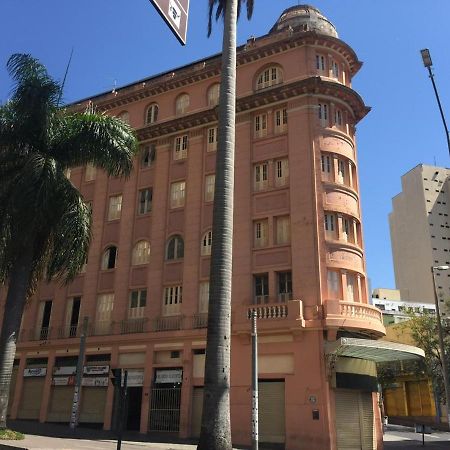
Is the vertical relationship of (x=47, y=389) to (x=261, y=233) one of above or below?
below

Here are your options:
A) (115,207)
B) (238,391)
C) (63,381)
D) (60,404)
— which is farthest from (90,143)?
(60,404)

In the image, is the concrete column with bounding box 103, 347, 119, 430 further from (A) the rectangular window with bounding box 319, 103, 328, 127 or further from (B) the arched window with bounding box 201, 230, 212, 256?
(A) the rectangular window with bounding box 319, 103, 328, 127

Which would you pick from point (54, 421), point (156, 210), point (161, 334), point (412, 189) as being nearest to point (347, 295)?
point (161, 334)

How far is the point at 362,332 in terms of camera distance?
25.3 m

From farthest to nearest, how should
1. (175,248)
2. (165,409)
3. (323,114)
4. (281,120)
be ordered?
1. (175,248)
2. (281,120)
3. (323,114)
4. (165,409)

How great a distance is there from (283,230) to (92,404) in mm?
15090

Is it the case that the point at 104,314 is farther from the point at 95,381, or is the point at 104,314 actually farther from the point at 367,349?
the point at 367,349

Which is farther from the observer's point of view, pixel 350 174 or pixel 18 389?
pixel 18 389

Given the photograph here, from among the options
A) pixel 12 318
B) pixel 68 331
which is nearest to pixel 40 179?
pixel 12 318

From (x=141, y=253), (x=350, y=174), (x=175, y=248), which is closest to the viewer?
(x=350, y=174)

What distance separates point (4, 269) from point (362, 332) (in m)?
16.8

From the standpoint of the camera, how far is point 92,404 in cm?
2956

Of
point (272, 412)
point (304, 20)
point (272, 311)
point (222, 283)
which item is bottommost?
point (272, 412)

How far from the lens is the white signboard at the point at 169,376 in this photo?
2717cm
